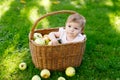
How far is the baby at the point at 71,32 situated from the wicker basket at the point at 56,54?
0.34 feet

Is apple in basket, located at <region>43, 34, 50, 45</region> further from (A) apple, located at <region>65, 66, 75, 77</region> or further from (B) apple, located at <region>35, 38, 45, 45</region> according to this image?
(A) apple, located at <region>65, 66, 75, 77</region>

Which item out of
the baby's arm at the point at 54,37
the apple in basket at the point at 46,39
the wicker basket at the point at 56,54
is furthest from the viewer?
the apple in basket at the point at 46,39

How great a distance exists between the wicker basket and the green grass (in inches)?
3.9

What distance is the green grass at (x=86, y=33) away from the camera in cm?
368

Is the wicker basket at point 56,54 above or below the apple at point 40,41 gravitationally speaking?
below

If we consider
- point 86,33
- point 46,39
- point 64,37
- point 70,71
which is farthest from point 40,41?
point 86,33

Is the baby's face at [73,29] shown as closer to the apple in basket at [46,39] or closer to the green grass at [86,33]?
the apple in basket at [46,39]

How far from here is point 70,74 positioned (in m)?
3.57

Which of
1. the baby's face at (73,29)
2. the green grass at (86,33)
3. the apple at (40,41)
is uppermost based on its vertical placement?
the baby's face at (73,29)

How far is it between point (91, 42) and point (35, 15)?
1.22 meters

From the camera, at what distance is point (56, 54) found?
351 cm

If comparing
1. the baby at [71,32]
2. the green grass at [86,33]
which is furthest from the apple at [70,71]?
the baby at [71,32]

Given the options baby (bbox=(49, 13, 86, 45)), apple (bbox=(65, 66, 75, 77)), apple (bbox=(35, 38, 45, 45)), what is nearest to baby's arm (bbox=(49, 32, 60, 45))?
baby (bbox=(49, 13, 86, 45))

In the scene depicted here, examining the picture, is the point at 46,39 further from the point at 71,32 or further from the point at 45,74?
the point at 45,74
